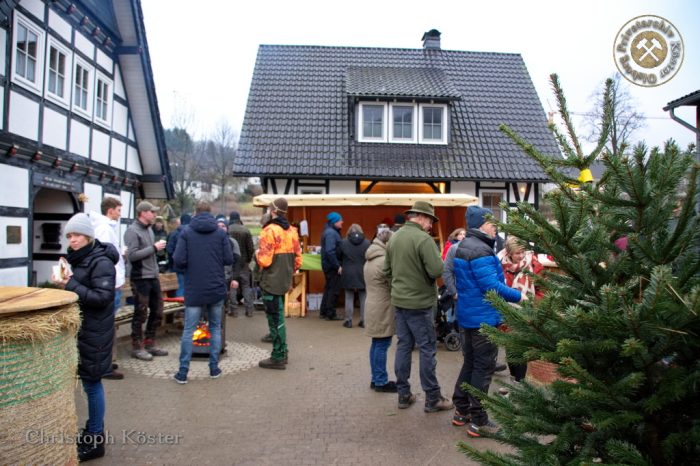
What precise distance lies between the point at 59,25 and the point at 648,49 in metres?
10.8

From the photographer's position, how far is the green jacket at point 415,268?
5168 millimetres

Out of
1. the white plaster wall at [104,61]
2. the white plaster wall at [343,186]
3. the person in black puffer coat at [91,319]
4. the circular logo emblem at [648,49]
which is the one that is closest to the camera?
the circular logo emblem at [648,49]

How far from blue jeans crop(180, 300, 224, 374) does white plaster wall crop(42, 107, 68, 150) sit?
603 cm

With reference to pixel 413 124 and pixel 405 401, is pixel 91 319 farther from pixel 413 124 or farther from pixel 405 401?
pixel 413 124

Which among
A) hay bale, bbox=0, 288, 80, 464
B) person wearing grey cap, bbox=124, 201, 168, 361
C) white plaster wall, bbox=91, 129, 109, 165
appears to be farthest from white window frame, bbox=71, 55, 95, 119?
hay bale, bbox=0, 288, 80, 464

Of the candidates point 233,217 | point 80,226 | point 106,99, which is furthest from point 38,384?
point 106,99

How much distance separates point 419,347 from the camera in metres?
5.30

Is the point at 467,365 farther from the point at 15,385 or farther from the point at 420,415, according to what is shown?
the point at 15,385

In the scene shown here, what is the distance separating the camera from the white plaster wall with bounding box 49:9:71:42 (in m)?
10.1

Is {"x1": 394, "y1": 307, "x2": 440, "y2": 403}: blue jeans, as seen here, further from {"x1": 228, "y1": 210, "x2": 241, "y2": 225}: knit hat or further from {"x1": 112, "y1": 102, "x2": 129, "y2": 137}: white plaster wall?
{"x1": 112, "y1": 102, "x2": 129, "y2": 137}: white plaster wall

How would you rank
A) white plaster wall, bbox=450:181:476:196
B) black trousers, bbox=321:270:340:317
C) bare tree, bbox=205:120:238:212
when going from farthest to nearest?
bare tree, bbox=205:120:238:212, white plaster wall, bbox=450:181:476:196, black trousers, bbox=321:270:340:317

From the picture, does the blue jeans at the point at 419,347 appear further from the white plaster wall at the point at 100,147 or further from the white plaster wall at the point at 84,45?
the white plaster wall at the point at 84,45

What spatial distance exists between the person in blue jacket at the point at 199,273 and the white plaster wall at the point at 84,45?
727 centimetres

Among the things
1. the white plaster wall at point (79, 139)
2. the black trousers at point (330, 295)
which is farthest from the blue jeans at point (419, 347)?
the white plaster wall at point (79, 139)
